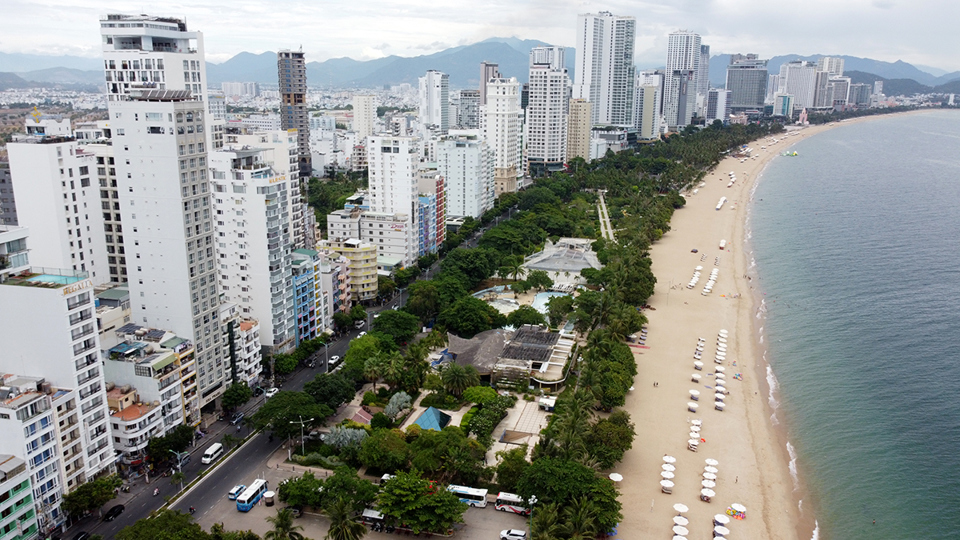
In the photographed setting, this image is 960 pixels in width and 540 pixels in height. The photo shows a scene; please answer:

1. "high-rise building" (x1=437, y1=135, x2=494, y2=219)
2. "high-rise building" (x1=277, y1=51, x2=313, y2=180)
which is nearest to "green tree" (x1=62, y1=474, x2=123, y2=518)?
"high-rise building" (x1=437, y1=135, x2=494, y2=219)

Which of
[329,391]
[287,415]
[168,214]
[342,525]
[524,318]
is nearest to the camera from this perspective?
[342,525]

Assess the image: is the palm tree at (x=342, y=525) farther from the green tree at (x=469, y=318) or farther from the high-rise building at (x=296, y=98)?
the high-rise building at (x=296, y=98)

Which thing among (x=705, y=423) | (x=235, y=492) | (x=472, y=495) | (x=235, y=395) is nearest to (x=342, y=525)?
(x=472, y=495)

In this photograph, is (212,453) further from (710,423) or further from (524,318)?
(710,423)

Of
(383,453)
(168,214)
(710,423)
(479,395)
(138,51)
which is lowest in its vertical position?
(710,423)

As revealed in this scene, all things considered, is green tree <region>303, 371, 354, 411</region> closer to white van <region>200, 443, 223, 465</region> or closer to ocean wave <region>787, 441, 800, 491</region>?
white van <region>200, 443, 223, 465</region>

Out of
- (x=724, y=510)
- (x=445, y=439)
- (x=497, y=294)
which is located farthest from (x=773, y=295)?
(x=445, y=439)

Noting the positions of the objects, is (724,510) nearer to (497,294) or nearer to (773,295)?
(497,294)
